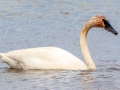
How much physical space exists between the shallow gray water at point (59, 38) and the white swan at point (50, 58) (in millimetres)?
177

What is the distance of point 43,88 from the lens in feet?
38.0

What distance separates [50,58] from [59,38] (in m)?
3.05

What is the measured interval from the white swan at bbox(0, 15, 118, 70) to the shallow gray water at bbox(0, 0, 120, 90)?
177 millimetres

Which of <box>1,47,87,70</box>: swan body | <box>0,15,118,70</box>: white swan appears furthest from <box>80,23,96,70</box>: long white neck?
<box>1,47,87,70</box>: swan body

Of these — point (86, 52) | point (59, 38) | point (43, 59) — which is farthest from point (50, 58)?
point (59, 38)

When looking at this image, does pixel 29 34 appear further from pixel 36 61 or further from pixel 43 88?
pixel 43 88

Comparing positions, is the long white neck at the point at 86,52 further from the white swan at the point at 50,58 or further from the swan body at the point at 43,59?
the swan body at the point at 43,59

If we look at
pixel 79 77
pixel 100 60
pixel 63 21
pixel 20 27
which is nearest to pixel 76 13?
pixel 63 21

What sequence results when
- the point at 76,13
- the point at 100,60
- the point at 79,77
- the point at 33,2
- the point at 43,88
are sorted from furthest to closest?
the point at 33,2
the point at 76,13
the point at 100,60
the point at 79,77
the point at 43,88

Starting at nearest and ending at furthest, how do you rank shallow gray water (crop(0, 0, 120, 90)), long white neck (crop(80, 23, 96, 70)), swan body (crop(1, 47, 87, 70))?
1. shallow gray water (crop(0, 0, 120, 90))
2. swan body (crop(1, 47, 87, 70))
3. long white neck (crop(80, 23, 96, 70))

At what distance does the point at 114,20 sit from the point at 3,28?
10.8ft

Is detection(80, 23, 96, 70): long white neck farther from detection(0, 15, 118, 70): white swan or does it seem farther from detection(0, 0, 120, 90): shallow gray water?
detection(0, 0, 120, 90): shallow gray water

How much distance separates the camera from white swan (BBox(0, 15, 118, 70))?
524 inches

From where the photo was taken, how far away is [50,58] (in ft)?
43.8
